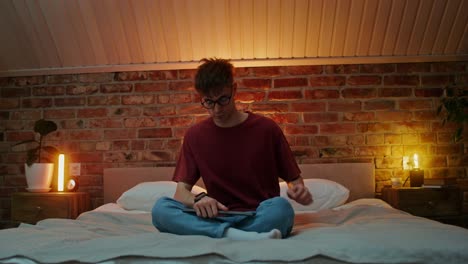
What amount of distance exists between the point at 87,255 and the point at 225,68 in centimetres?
93

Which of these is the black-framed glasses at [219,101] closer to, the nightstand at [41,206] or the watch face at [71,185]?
the nightstand at [41,206]

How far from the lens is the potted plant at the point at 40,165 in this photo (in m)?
3.30

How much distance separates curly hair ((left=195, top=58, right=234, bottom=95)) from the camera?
186cm

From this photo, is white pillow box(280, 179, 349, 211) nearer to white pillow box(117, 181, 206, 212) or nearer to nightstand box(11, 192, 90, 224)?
white pillow box(117, 181, 206, 212)

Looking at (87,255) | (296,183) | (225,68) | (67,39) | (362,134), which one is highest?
(67,39)

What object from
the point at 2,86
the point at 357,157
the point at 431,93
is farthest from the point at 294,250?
the point at 2,86

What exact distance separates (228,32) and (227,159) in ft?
5.33

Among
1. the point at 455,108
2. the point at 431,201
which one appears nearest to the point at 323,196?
the point at 431,201


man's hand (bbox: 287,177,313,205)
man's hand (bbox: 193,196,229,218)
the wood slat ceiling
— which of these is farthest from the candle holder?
man's hand (bbox: 193,196,229,218)

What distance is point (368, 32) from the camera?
11.0 feet

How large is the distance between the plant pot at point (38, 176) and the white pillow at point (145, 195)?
0.69 metres

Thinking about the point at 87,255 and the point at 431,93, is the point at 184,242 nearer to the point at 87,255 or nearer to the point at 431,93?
the point at 87,255

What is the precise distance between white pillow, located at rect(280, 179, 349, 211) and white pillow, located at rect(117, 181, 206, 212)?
0.61 meters

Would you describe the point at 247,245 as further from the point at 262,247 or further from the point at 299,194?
the point at 299,194
